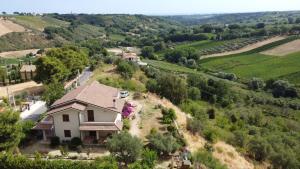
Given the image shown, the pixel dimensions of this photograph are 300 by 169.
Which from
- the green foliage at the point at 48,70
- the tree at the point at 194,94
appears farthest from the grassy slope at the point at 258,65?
the green foliage at the point at 48,70

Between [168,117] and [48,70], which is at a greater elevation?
[48,70]

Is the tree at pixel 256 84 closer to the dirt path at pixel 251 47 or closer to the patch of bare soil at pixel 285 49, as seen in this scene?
the patch of bare soil at pixel 285 49

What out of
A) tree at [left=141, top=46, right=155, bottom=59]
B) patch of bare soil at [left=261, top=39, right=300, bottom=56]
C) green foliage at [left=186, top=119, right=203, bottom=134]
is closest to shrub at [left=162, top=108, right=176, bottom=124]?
green foliage at [left=186, top=119, right=203, bottom=134]

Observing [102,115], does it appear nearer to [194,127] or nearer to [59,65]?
[194,127]

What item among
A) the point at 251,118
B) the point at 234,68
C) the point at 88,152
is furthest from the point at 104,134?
the point at 234,68

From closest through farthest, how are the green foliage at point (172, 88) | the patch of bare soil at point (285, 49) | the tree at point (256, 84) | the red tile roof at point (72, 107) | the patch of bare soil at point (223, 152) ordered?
the red tile roof at point (72, 107)
the patch of bare soil at point (223, 152)
the green foliage at point (172, 88)
the tree at point (256, 84)
the patch of bare soil at point (285, 49)

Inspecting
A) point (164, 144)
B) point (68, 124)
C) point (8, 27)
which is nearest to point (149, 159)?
point (164, 144)
